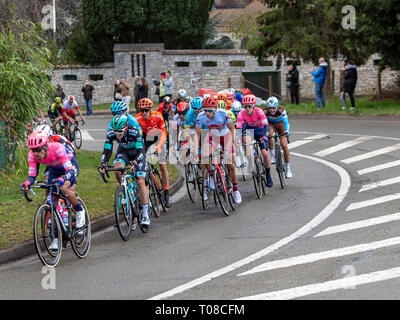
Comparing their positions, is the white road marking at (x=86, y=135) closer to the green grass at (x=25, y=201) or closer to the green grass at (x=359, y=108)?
the green grass at (x=25, y=201)

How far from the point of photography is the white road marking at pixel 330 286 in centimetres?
808

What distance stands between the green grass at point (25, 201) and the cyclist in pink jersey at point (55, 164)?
1.21m

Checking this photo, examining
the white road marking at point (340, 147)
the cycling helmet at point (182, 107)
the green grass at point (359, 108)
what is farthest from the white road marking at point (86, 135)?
the cycling helmet at point (182, 107)

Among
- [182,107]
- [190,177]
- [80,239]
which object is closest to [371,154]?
[182,107]

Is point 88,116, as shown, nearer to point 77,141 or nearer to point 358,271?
point 77,141

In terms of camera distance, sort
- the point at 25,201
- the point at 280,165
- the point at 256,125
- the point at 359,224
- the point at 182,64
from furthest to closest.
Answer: the point at 182,64, the point at 280,165, the point at 256,125, the point at 25,201, the point at 359,224

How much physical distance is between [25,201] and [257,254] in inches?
238

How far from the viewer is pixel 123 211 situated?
1148 centimetres

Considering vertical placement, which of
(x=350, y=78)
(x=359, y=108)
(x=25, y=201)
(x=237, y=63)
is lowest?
(x=25, y=201)

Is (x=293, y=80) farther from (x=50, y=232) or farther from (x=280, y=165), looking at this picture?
(x=50, y=232)

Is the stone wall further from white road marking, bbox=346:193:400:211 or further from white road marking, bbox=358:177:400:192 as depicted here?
white road marking, bbox=346:193:400:211

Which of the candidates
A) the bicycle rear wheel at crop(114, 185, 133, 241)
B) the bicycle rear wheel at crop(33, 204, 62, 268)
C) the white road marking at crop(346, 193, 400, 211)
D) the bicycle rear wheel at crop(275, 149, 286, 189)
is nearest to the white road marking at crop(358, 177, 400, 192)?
the white road marking at crop(346, 193, 400, 211)

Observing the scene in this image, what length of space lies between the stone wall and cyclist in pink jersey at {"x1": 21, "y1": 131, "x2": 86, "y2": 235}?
3301cm

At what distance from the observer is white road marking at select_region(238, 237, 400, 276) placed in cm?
940
